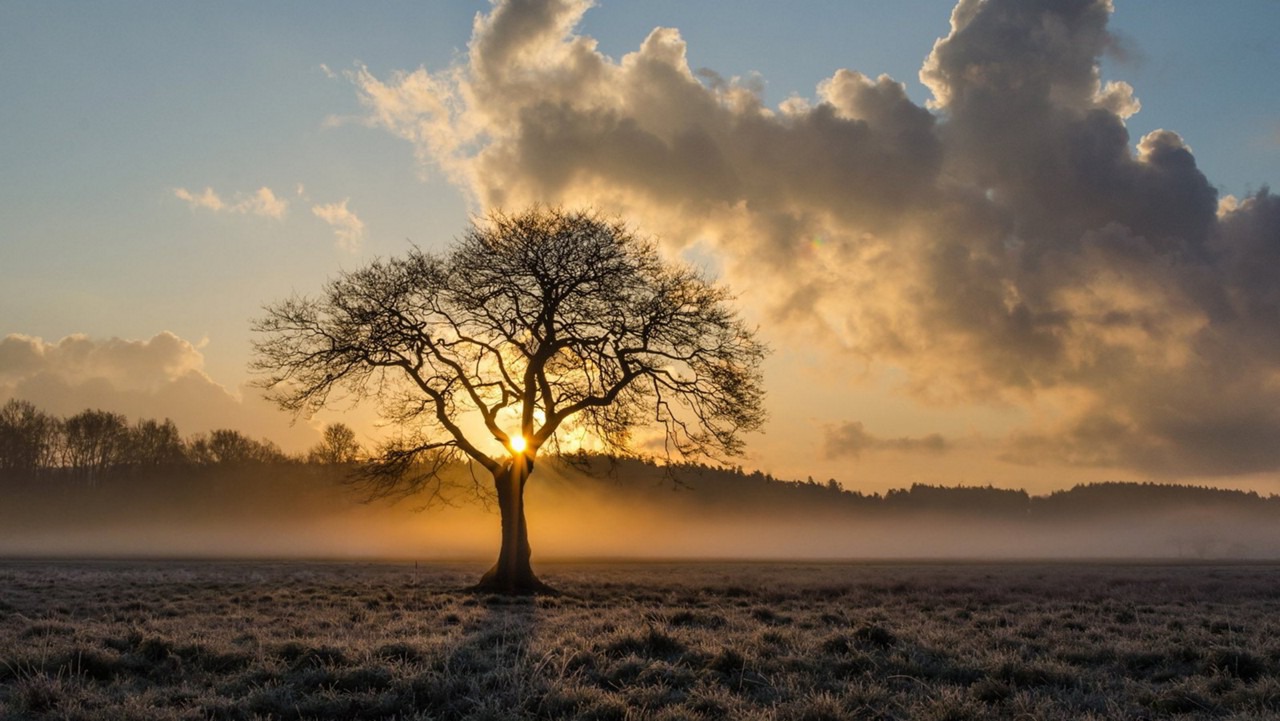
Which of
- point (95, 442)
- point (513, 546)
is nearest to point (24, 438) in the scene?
point (95, 442)

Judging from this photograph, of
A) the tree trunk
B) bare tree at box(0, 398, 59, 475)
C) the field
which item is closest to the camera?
the field

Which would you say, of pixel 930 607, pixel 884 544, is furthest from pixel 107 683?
pixel 884 544

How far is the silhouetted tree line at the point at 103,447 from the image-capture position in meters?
106

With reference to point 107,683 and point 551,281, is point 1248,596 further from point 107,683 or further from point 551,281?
point 107,683

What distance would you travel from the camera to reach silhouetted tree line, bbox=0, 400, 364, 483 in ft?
346

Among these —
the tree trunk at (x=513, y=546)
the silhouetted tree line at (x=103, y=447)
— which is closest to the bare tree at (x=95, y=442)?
the silhouetted tree line at (x=103, y=447)

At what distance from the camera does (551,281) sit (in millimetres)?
29766

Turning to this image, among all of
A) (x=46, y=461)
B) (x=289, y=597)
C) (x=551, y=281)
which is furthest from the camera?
(x=46, y=461)

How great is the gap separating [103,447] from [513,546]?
10608 centimetres

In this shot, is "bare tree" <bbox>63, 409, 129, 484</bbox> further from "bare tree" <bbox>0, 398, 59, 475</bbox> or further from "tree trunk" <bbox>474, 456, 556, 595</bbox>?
"tree trunk" <bbox>474, 456, 556, 595</bbox>

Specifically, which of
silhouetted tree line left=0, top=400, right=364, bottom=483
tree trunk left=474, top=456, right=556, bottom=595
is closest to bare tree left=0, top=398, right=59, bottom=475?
silhouetted tree line left=0, top=400, right=364, bottom=483

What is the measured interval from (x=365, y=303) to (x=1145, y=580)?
114 feet

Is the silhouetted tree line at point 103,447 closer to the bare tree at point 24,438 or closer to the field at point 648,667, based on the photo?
the bare tree at point 24,438

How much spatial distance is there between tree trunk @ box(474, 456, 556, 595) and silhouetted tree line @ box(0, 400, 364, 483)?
81.8 m
